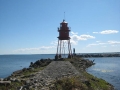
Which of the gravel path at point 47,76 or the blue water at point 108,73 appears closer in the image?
the gravel path at point 47,76

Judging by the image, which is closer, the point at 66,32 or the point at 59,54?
the point at 66,32

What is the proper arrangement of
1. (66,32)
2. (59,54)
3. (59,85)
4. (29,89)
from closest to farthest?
1. (29,89)
2. (59,85)
3. (66,32)
4. (59,54)

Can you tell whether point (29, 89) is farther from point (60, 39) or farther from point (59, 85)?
point (60, 39)

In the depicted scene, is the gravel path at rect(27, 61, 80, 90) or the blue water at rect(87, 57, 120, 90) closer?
the gravel path at rect(27, 61, 80, 90)

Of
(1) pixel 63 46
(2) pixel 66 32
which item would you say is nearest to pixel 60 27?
(2) pixel 66 32

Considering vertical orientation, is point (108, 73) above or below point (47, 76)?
below

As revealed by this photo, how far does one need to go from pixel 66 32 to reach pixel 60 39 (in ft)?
6.49

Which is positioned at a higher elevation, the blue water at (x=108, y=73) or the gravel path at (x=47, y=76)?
the gravel path at (x=47, y=76)

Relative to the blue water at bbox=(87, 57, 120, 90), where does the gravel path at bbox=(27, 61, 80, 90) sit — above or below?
above

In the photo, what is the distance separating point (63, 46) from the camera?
40156mm

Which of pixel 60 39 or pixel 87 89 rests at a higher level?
pixel 60 39

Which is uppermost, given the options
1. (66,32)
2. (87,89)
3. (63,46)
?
(66,32)

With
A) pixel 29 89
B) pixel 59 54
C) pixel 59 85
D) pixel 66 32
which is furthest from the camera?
pixel 59 54

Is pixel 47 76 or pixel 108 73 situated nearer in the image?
pixel 47 76
